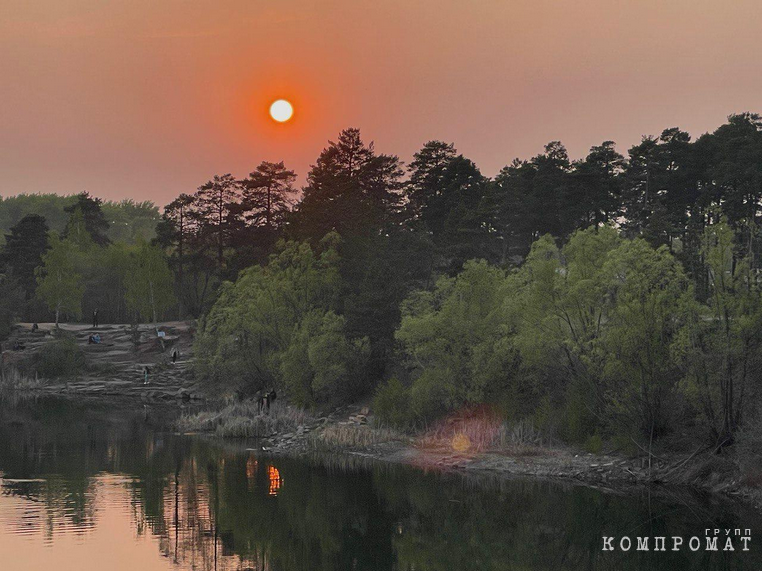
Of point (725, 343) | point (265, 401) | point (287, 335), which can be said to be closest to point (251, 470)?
point (265, 401)

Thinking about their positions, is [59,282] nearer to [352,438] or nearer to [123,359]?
[123,359]

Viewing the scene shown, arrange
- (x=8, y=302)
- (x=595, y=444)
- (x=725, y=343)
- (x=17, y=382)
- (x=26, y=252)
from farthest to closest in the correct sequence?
(x=26, y=252), (x=8, y=302), (x=17, y=382), (x=595, y=444), (x=725, y=343)

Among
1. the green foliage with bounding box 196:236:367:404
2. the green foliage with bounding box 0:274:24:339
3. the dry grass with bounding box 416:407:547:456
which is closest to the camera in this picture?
the dry grass with bounding box 416:407:547:456

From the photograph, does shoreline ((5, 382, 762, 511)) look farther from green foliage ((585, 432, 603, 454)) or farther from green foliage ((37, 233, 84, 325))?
green foliage ((37, 233, 84, 325))

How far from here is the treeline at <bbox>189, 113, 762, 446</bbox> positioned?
151ft

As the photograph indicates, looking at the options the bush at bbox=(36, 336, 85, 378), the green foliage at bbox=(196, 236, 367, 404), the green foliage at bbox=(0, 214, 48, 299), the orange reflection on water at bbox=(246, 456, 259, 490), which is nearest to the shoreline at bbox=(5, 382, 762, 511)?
the orange reflection on water at bbox=(246, 456, 259, 490)

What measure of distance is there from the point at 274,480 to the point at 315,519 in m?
8.20

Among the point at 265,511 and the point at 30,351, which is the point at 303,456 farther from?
the point at 30,351

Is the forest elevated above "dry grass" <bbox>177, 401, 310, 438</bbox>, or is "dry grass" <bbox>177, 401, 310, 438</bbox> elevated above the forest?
the forest

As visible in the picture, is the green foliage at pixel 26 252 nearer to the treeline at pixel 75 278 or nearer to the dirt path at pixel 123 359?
the treeline at pixel 75 278

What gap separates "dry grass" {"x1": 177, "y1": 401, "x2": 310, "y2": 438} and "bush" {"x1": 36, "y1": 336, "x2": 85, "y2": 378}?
3789 centimetres

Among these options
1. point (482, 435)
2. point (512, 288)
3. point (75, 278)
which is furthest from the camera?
point (75, 278)

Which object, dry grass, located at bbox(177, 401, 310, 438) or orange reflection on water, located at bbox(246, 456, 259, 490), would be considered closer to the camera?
orange reflection on water, located at bbox(246, 456, 259, 490)

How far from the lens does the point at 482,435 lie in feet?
184
